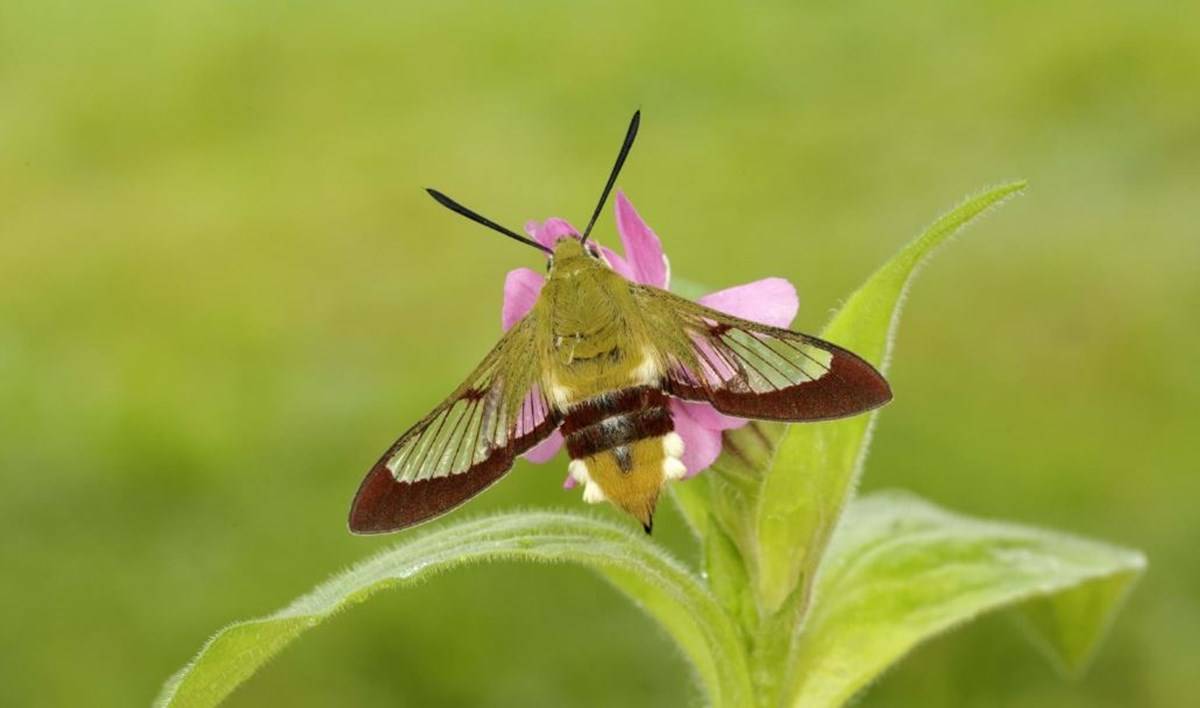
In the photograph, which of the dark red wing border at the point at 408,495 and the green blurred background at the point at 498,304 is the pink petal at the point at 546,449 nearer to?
the dark red wing border at the point at 408,495

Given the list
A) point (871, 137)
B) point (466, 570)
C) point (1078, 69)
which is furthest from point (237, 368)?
point (1078, 69)

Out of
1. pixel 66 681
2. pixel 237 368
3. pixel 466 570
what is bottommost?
pixel 66 681

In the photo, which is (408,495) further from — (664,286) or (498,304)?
(498,304)

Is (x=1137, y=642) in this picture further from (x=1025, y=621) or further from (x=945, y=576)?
(x=945, y=576)

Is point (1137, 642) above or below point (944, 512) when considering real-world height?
below

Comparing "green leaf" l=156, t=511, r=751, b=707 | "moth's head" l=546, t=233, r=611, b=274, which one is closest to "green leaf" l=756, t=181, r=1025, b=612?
"green leaf" l=156, t=511, r=751, b=707

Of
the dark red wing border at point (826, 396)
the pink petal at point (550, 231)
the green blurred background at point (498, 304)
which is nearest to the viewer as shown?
the dark red wing border at point (826, 396)

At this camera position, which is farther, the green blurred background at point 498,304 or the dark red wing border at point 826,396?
the green blurred background at point 498,304

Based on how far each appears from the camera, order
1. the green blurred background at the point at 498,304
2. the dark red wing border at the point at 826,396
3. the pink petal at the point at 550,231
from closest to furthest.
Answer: the dark red wing border at the point at 826,396 < the pink petal at the point at 550,231 < the green blurred background at the point at 498,304

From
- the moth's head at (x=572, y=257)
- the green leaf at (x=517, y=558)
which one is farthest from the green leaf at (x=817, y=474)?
the moth's head at (x=572, y=257)
